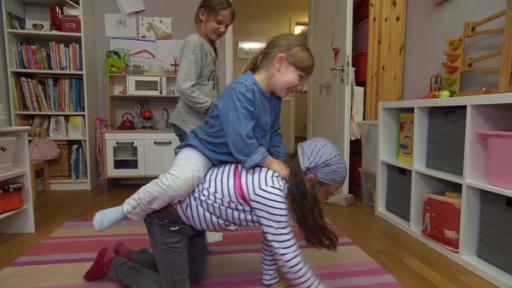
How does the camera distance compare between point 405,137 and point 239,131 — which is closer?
point 239,131

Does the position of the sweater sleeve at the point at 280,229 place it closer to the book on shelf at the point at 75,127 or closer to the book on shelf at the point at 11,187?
the book on shelf at the point at 11,187

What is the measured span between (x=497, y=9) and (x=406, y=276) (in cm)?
126

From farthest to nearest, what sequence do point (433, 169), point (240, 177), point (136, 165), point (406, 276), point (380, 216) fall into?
point (136, 165) → point (380, 216) → point (433, 169) → point (406, 276) → point (240, 177)

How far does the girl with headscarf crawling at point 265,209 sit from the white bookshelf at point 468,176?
66cm

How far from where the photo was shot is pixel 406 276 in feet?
3.82

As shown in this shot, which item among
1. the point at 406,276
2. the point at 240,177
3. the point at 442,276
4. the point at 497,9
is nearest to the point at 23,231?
the point at 240,177

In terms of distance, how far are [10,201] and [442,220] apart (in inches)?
74.4

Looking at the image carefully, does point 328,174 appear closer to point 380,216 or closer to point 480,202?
point 480,202

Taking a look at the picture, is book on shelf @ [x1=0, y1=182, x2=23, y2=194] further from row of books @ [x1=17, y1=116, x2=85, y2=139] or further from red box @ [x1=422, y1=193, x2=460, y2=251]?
red box @ [x1=422, y1=193, x2=460, y2=251]

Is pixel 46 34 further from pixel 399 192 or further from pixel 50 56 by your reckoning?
pixel 399 192

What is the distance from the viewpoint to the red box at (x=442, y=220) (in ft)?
4.30

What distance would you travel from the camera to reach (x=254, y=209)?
31.1 inches

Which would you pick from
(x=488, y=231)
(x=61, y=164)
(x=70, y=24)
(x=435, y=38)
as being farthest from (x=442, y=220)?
(x=70, y=24)

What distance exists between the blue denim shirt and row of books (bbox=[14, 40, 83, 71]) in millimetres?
2008
